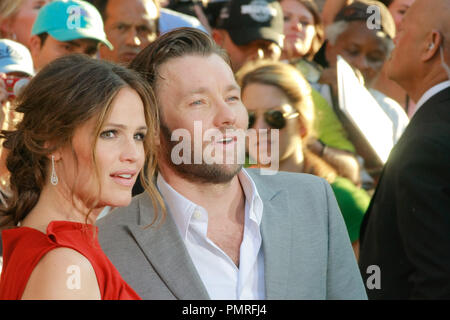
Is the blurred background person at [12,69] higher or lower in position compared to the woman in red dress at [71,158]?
higher

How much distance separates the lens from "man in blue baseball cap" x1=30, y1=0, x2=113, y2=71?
344 centimetres

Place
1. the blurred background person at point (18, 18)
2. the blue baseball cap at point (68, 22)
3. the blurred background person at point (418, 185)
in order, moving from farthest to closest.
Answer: the blurred background person at point (18, 18) → the blue baseball cap at point (68, 22) → the blurred background person at point (418, 185)

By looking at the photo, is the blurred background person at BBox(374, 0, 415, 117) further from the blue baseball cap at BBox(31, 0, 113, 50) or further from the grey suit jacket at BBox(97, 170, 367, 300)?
the grey suit jacket at BBox(97, 170, 367, 300)

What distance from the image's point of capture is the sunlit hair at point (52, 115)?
1.77 metres

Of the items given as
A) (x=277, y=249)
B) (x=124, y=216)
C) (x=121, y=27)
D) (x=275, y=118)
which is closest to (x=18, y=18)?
(x=121, y=27)

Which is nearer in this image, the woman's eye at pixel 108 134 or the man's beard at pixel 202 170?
the woman's eye at pixel 108 134

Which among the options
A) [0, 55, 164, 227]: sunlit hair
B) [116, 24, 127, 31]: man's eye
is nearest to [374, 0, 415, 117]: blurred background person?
[116, 24, 127, 31]: man's eye

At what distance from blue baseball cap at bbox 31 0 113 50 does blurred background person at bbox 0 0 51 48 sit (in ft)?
0.50

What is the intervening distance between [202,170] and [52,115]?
0.57 m

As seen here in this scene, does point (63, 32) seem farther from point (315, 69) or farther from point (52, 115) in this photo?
point (52, 115)

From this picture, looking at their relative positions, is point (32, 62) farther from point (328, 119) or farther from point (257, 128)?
point (328, 119)

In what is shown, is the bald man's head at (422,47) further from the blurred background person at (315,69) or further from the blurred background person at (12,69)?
the blurred background person at (12,69)

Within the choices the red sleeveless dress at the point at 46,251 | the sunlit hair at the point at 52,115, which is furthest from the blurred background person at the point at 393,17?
the red sleeveless dress at the point at 46,251
